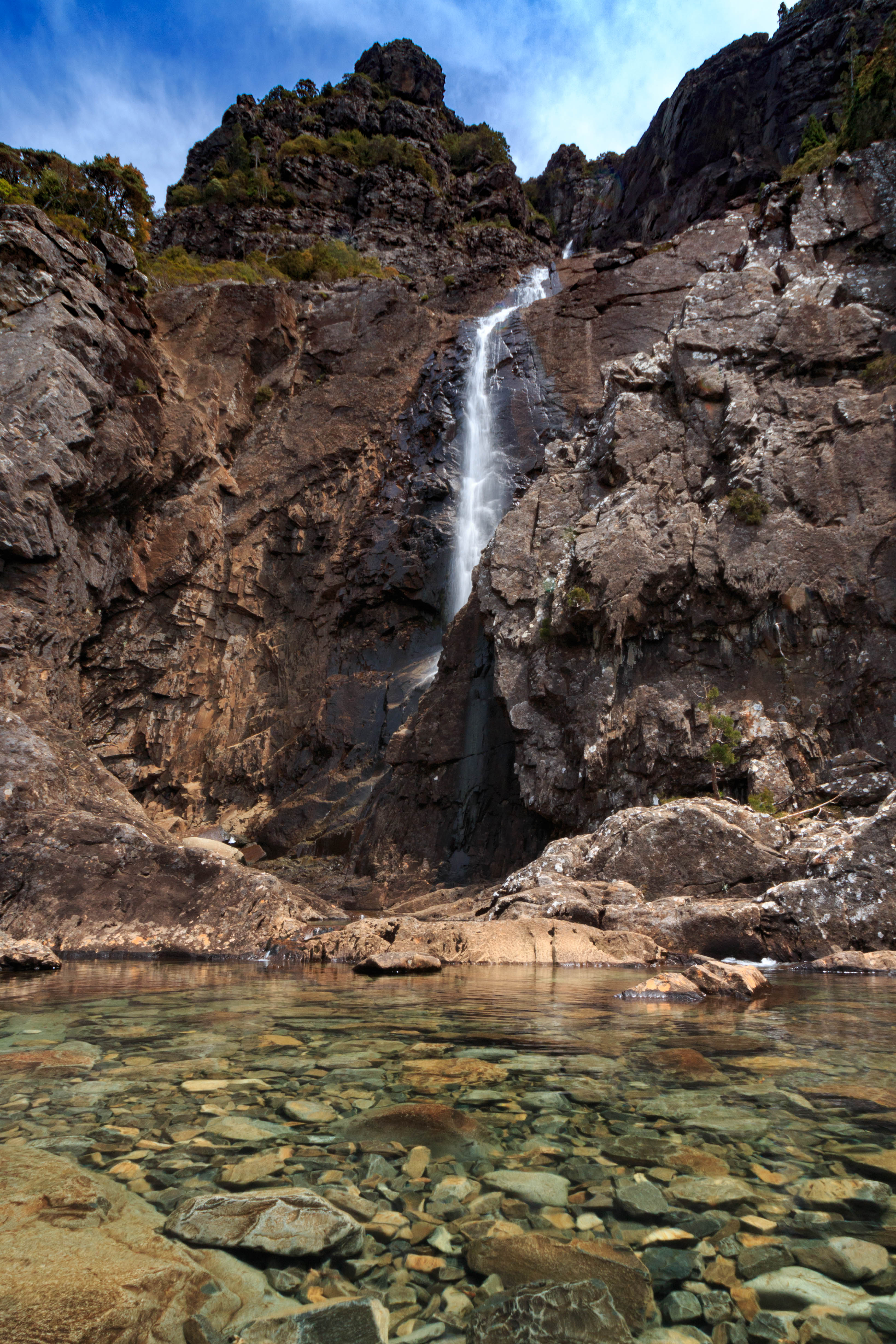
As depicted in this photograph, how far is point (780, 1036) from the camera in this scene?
456cm

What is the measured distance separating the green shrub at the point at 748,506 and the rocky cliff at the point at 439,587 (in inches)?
2.2

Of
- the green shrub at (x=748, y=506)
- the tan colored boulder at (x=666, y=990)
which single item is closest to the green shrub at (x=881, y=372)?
the green shrub at (x=748, y=506)

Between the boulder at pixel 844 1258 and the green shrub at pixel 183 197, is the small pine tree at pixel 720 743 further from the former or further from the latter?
the green shrub at pixel 183 197

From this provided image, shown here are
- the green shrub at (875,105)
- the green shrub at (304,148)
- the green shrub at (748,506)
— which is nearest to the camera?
the green shrub at (748,506)

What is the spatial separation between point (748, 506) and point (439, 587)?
44.3ft

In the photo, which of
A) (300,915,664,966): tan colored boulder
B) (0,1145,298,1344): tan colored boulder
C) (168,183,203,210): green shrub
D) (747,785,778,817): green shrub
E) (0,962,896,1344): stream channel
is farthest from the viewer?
(168,183,203,210): green shrub

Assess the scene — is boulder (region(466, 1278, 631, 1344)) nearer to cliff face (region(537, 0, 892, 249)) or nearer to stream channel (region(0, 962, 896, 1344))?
stream channel (region(0, 962, 896, 1344))

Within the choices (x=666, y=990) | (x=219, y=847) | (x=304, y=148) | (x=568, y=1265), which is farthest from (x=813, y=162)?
(x=304, y=148)

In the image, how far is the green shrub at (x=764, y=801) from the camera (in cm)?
1404

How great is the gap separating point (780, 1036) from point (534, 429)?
1141 inches

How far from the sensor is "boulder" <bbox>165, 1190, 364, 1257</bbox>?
78.3 inches

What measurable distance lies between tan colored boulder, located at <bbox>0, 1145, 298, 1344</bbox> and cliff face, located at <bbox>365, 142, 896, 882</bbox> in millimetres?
13964

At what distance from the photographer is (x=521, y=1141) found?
2.79m

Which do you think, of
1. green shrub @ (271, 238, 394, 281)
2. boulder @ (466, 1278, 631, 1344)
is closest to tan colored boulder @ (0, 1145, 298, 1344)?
boulder @ (466, 1278, 631, 1344)
